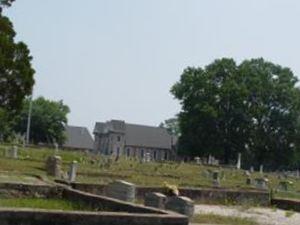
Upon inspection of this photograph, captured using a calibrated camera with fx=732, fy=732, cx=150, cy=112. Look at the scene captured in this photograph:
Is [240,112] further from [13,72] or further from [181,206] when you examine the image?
[181,206]

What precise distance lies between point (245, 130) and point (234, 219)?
76.9m

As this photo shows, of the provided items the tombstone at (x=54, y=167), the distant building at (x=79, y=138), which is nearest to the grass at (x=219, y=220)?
the tombstone at (x=54, y=167)

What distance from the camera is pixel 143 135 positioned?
15025 centimetres

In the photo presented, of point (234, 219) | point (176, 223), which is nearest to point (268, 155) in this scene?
point (234, 219)

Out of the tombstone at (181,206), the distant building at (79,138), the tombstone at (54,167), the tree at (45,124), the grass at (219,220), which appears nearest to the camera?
the tombstone at (181,206)

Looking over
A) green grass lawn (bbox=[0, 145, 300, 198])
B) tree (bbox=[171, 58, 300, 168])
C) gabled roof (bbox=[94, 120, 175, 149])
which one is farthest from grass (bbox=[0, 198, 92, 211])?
gabled roof (bbox=[94, 120, 175, 149])

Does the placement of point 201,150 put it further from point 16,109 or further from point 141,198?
point 141,198

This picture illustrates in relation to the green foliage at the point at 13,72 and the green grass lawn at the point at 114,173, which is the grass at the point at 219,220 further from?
the green foliage at the point at 13,72

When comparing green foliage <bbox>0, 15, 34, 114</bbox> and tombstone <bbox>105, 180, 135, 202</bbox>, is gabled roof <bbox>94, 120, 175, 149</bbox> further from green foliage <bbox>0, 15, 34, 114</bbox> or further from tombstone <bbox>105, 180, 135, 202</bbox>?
tombstone <bbox>105, 180, 135, 202</bbox>

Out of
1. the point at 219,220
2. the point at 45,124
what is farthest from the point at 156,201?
the point at 45,124

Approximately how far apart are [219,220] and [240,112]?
76.3m

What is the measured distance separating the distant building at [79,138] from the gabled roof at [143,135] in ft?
14.6

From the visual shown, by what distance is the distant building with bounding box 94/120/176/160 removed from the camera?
148625 mm

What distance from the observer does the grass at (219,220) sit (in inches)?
638
